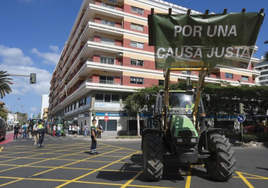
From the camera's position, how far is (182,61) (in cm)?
496

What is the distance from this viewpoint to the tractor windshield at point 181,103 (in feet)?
22.5

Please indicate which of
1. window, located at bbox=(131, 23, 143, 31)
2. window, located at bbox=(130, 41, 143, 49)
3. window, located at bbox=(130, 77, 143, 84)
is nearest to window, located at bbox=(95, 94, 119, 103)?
window, located at bbox=(130, 77, 143, 84)

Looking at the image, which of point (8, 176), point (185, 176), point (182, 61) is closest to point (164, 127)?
point (185, 176)

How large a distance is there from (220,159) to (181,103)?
7.48 ft

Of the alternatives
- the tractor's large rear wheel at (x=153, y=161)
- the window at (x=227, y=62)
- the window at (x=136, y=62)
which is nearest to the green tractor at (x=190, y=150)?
the tractor's large rear wheel at (x=153, y=161)

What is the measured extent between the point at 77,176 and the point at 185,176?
Answer: 3248mm

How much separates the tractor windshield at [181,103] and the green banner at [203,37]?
89.6 inches

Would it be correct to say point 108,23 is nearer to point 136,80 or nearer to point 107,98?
point 136,80

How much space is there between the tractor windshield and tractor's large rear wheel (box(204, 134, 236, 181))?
133 centimetres

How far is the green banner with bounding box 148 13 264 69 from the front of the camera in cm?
461

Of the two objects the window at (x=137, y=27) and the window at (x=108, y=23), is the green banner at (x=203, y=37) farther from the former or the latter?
the window at (x=137, y=27)

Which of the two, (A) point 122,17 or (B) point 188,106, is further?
(A) point 122,17

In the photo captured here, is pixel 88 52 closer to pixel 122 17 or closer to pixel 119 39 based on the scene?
pixel 119 39

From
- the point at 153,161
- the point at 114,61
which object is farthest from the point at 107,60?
the point at 153,161
